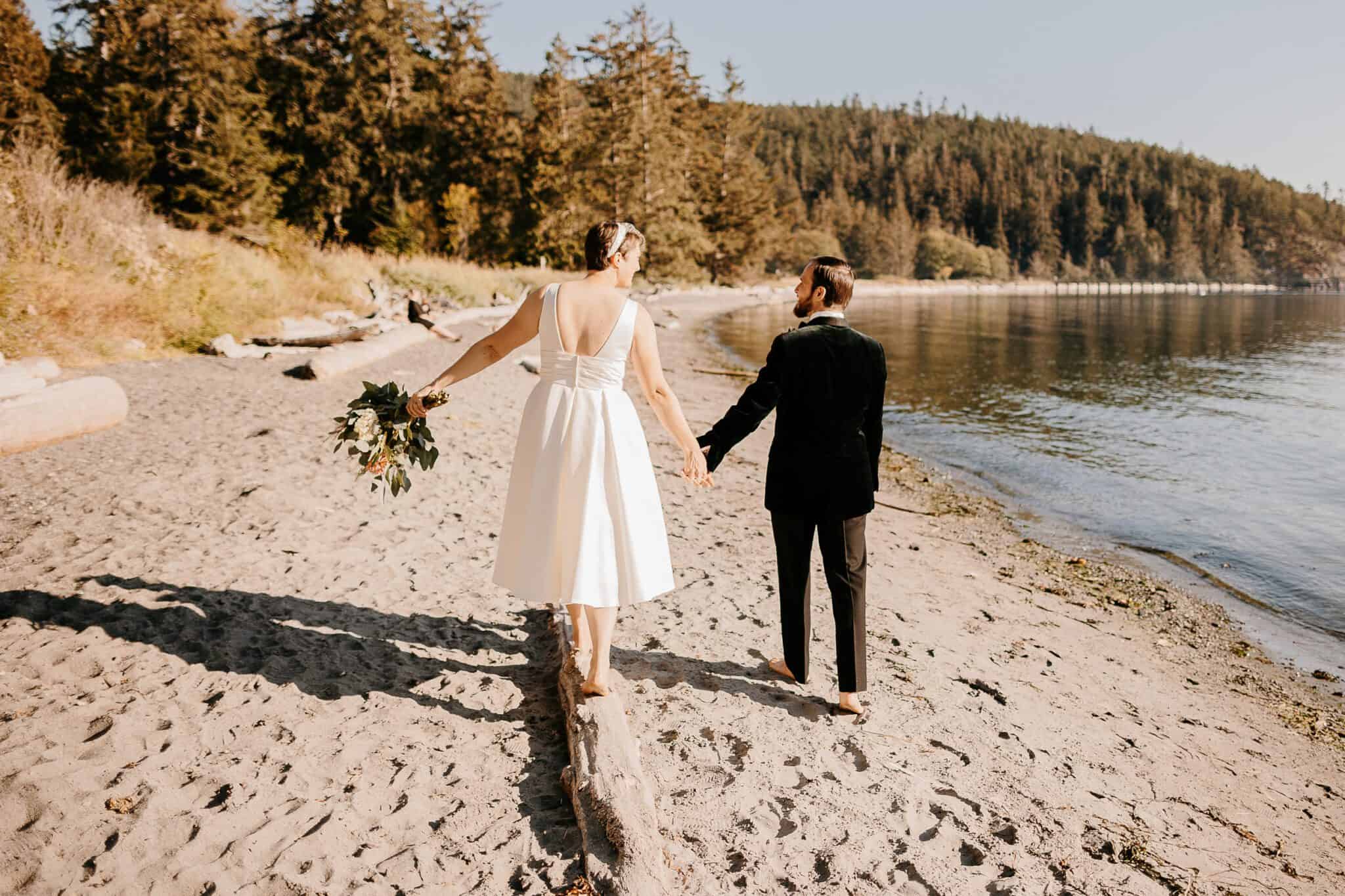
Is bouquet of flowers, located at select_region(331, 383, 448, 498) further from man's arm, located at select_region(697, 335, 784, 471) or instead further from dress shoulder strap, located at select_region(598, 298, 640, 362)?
man's arm, located at select_region(697, 335, 784, 471)

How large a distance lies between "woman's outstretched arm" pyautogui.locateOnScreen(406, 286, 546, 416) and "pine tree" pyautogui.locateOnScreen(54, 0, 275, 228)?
2951 centimetres

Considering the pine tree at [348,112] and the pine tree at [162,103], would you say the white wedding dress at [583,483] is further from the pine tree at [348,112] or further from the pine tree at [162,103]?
the pine tree at [348,112]

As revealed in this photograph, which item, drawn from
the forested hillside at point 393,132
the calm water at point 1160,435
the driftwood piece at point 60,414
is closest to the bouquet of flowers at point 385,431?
the driftwood piece at point 60,414

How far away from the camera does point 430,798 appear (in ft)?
11.5

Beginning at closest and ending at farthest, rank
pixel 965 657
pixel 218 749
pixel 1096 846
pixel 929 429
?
pixel 1096 846 → pixel 218 749 → pixel 965 657 → pixel 929 429

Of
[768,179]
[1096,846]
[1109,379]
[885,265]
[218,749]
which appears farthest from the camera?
[885,265]

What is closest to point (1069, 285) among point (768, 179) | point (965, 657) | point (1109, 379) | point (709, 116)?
point (768, 179)

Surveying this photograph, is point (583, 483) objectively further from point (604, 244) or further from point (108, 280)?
point (108, 280)

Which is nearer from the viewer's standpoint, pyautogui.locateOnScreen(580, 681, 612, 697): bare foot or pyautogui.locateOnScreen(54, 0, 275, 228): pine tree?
pyautogui.locateOnScreen(580, 681, 612, 697): bare foot

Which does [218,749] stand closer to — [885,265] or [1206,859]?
[1206,859]

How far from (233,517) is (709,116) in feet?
224

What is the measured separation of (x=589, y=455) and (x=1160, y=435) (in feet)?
54.5

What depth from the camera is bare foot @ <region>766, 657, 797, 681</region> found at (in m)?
4.82

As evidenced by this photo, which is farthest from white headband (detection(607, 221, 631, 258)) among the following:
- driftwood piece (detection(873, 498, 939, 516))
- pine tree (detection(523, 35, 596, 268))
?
pine tree (detection(523, 35, 596, 268))
